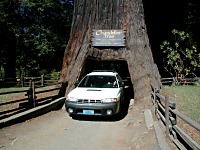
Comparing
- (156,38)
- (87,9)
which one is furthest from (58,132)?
(156,38)

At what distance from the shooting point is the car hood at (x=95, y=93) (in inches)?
324

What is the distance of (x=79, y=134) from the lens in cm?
688

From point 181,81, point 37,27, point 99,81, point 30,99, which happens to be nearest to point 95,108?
point 99,81

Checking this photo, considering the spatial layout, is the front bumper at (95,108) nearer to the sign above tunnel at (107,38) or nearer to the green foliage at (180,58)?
the sign above tunnel at (107,38)

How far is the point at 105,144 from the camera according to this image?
19.8ft

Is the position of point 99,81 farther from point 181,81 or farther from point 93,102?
point 181,81

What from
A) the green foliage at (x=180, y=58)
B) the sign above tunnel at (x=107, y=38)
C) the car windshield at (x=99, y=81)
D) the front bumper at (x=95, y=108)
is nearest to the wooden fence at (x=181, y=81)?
the green foliage at (x=180, y=58)

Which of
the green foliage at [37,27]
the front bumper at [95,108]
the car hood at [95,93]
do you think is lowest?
the front bumper at [95,108]

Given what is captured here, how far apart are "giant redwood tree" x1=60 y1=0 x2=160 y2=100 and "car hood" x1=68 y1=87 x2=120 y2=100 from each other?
306 centimetres

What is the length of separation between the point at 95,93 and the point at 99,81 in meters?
1.69

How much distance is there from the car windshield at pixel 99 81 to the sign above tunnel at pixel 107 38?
2.44 m

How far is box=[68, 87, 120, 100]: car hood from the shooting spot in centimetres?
823

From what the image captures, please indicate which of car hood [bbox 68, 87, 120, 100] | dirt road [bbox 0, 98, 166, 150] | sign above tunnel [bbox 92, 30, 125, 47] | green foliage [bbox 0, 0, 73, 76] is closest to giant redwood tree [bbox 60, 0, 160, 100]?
sign above tunnel [bbox 92, 30, 125, 47]

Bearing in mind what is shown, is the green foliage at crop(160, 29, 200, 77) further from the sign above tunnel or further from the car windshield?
the car windshield
